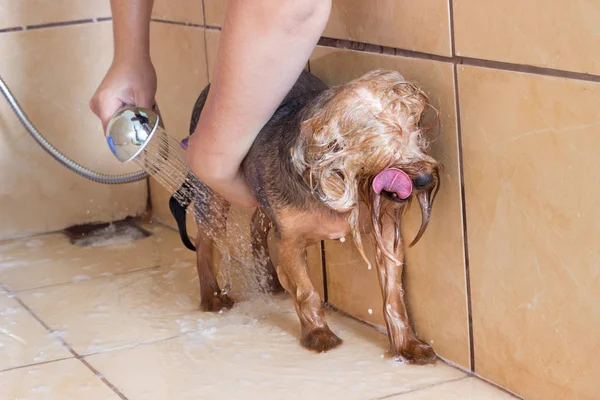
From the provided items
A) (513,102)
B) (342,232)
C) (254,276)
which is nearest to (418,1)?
(513,102)

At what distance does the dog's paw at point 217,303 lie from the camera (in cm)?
136

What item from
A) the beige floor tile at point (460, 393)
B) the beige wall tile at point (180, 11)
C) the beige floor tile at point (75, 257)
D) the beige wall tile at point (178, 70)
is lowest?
the beige floor tile at point (460, 393)

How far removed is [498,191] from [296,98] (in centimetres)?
32

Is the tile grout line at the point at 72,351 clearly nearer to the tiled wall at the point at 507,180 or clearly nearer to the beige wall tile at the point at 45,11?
the tiled wall at the point at 507,180

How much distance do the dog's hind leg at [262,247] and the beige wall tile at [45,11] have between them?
0.68m

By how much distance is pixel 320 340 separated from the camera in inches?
46.5

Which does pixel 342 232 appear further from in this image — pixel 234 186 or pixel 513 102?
pixel 513 102

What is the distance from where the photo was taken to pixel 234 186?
116 centimetres

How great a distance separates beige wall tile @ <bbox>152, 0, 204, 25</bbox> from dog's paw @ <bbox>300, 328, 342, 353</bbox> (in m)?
0.64

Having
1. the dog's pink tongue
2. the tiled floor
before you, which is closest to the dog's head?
the dog's pink tongue

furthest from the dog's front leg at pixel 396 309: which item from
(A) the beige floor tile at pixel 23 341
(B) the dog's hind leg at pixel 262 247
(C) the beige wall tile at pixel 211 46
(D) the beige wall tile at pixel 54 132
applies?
(D) the beige wall tile at pixel 54 132

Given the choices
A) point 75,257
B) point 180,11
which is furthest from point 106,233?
point 180,11

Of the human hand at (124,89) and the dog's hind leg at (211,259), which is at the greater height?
the human hand at (124,89)

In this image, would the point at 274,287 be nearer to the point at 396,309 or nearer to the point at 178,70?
the point at 396,309
